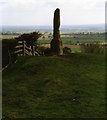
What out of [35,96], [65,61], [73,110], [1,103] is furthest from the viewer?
[65,61]

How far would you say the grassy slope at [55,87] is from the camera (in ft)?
50.2

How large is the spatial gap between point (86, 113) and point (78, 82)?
543cm

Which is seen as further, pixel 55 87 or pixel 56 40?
pixel 56 40

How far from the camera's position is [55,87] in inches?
762

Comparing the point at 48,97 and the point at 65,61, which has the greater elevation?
the point at 65,61

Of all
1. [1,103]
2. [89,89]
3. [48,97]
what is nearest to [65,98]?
[48,97]

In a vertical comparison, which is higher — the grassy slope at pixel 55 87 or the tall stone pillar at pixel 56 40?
the tall stone pillar at pixel 56 40

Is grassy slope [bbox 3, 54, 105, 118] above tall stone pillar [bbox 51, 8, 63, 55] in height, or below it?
below

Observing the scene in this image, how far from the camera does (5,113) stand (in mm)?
14820

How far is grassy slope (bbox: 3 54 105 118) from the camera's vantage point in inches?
603

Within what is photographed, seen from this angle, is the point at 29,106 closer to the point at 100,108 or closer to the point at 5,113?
the point at 5,113

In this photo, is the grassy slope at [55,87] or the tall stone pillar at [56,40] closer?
the grassy slope at [55,87]

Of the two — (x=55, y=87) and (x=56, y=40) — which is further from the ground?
(x=56, y=40)

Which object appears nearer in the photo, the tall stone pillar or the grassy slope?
the grassy slope
